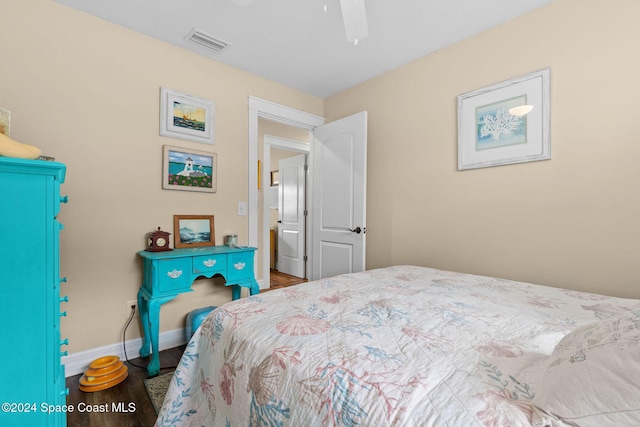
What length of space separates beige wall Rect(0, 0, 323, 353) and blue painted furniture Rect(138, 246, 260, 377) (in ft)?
0.55

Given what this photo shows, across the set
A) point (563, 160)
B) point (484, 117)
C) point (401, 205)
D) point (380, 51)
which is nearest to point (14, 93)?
point (380, 51)

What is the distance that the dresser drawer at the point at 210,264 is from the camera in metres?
2.21

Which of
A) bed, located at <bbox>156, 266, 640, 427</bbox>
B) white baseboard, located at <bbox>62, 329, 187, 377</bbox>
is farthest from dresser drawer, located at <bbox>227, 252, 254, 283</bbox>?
bed, located at <bbox>156, 266, 640, 427</bbox>

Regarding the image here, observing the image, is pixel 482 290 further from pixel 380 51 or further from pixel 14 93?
pixel 14 93

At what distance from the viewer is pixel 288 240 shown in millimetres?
5188

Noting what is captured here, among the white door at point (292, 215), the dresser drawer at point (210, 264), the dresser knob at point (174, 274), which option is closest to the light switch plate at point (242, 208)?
the dresser drawer at point (210, 264)

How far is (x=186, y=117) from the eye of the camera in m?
2.48

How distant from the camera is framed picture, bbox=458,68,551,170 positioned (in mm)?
1951

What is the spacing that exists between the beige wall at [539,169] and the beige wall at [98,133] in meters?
1.87

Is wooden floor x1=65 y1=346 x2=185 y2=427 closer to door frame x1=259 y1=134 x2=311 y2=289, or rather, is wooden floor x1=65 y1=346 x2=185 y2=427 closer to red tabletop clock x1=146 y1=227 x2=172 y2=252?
red tabletop clock x1=146 y1=227 x2=172 y2=252

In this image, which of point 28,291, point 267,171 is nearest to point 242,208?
point 267,171

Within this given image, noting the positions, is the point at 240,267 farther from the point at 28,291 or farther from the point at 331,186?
the point at 28,291

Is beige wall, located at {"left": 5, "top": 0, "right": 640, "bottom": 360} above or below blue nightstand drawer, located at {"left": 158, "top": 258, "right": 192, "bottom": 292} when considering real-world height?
above

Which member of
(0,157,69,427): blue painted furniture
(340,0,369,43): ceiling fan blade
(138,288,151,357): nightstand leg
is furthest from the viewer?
(138,288,151,357): nightstand leg
